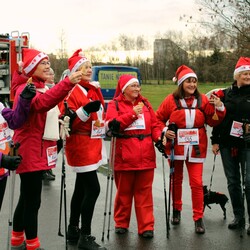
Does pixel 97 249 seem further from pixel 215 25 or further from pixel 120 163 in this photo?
pixel 215 25

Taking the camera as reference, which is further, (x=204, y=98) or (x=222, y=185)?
(x=222, y=185)

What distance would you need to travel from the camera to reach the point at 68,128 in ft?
15.5

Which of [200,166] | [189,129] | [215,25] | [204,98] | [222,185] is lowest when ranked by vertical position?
[222,185]

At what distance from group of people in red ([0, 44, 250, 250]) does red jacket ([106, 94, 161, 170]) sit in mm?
12

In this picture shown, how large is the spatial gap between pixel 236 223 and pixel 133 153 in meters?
1.63

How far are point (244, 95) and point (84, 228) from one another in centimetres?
254

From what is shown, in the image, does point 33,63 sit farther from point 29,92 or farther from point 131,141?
point 131,141

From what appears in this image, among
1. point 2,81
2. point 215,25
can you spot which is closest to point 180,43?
point 215,25

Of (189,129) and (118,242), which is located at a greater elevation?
(189,129)

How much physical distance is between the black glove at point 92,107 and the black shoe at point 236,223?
238 centimetres

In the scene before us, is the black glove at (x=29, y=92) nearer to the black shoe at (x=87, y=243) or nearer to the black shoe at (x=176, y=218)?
the black shoe at (x=87, y=243)

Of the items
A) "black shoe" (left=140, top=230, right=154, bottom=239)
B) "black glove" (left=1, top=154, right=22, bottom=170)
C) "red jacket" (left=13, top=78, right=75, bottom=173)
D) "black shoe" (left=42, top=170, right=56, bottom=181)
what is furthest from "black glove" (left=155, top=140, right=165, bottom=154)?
"black shoe" (left=42, top=170, right=56, bottom=181)

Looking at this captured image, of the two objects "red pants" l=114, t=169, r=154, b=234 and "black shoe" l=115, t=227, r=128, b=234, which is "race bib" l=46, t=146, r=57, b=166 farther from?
"black shoe" l=115, t=227, r=128, b=234

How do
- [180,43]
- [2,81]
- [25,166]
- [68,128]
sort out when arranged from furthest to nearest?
[180,43]
[2,81]
[68,128]
[25,166]
